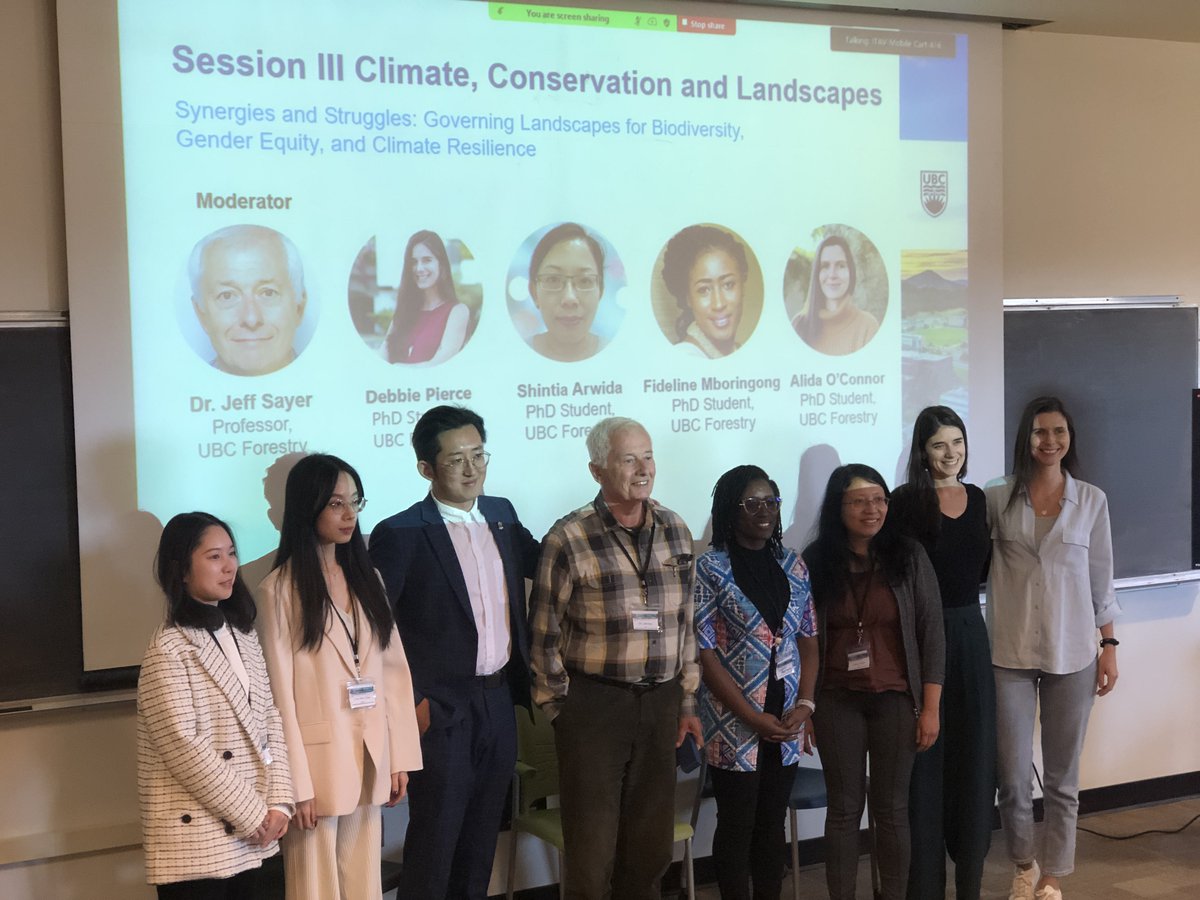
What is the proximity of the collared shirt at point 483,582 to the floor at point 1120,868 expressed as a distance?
1.49 metres

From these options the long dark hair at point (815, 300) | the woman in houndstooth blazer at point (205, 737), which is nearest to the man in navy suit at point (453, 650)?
the woman in houndstooth blazer at point (205, 737)

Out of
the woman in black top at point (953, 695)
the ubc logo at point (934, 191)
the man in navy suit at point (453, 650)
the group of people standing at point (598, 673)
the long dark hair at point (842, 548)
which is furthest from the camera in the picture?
the ubc logo at point (934, 191)

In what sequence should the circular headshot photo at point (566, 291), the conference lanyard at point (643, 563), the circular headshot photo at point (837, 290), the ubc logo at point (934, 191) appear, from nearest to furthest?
the conference lanyard at point (643, 563), the circular headshot photo at point (566, 291), the circular headshot photo at point (837, 290), the ubc logo at point (934, 191)

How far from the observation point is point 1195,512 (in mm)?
4898

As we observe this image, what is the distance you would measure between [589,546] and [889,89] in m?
2.18

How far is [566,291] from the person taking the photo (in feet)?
12.7

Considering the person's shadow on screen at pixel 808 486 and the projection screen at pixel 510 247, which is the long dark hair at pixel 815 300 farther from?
the person's shadow on screen at pixel 808 486

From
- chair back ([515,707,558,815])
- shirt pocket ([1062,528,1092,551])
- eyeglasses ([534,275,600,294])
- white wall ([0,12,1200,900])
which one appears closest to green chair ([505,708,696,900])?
chair back ([515,707,558,815])

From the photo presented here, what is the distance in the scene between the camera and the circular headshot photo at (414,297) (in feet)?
11.9

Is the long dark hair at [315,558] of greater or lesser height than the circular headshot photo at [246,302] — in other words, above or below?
below

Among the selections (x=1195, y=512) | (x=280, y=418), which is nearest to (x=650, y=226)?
(x=280, y=418)

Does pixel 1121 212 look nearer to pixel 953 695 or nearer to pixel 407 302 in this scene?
pixel 953 695

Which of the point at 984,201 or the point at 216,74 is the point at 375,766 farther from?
the point at 984,201

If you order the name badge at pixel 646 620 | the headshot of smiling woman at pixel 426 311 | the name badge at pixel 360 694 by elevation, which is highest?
the headshot of smiling woman at pixel 426 311
